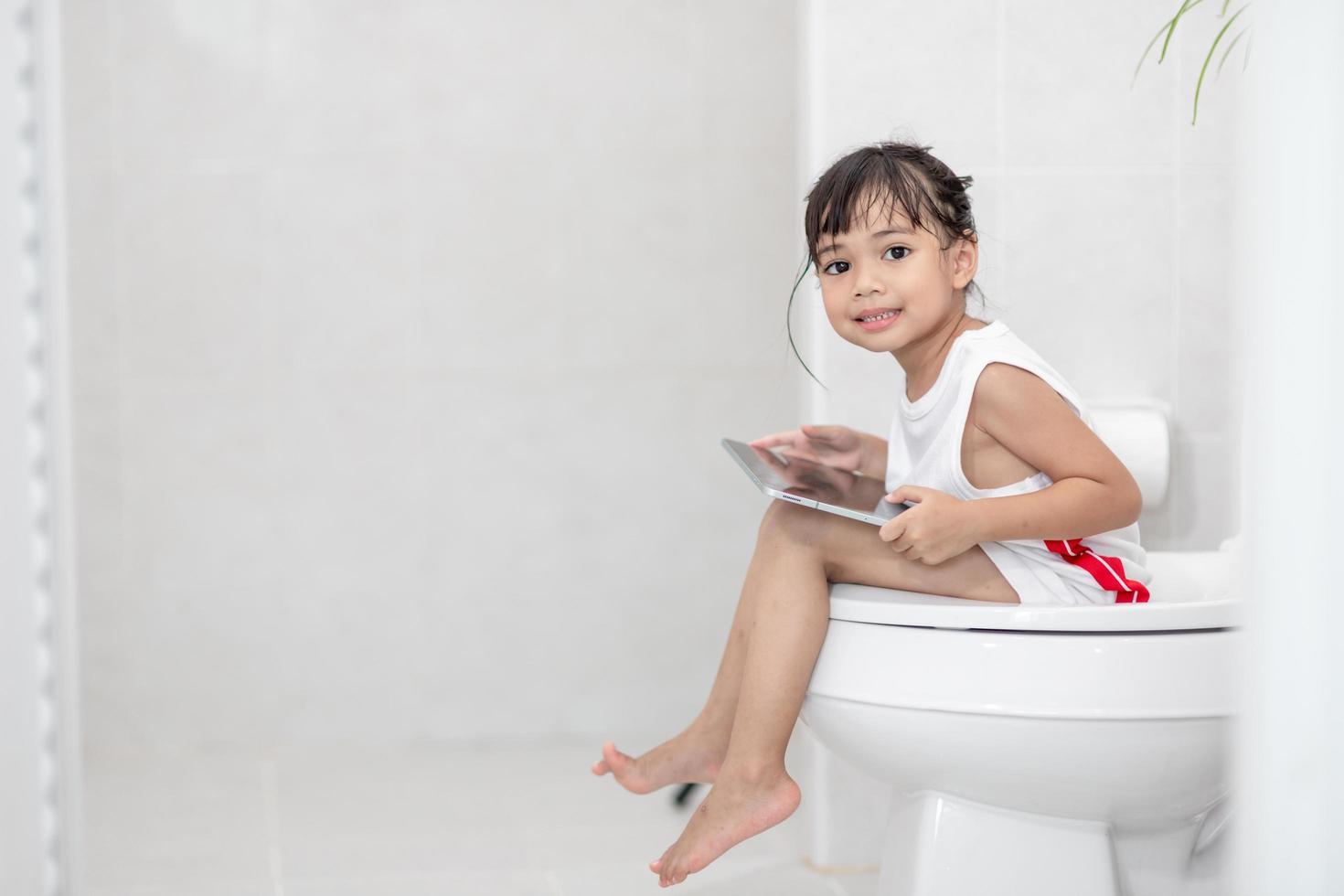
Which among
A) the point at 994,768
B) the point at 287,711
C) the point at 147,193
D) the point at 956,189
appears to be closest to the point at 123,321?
the point at 147,193

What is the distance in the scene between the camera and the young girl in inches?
44.1

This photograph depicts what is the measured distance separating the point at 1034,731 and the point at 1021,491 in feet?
0.83

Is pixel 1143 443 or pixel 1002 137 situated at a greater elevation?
pixel 1002 137

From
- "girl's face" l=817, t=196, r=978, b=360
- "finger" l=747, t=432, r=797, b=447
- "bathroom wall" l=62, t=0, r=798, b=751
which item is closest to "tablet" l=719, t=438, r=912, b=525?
"finger" l=747, t=432, r=797, b=447

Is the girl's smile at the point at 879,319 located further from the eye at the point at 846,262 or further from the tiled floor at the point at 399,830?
the tiled floor at the point at 399,830

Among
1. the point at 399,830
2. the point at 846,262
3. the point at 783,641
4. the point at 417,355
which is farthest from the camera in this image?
the point at 417,355

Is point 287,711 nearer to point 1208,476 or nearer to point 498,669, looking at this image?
point 498,669

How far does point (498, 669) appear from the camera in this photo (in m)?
2.11

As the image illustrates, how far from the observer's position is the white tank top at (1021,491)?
45.7 inches

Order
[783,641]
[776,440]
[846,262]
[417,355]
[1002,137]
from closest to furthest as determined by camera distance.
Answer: [783,641] → [846,262] → [776,440] → [1002,137] → [417,355]

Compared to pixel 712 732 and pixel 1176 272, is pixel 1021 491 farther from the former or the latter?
pixel 1176 272

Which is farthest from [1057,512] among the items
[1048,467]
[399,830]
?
[399,830]

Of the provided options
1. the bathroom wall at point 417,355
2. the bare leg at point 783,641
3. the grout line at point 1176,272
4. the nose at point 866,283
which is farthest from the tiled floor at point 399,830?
the nose at point 866,283

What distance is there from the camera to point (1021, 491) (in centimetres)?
118
